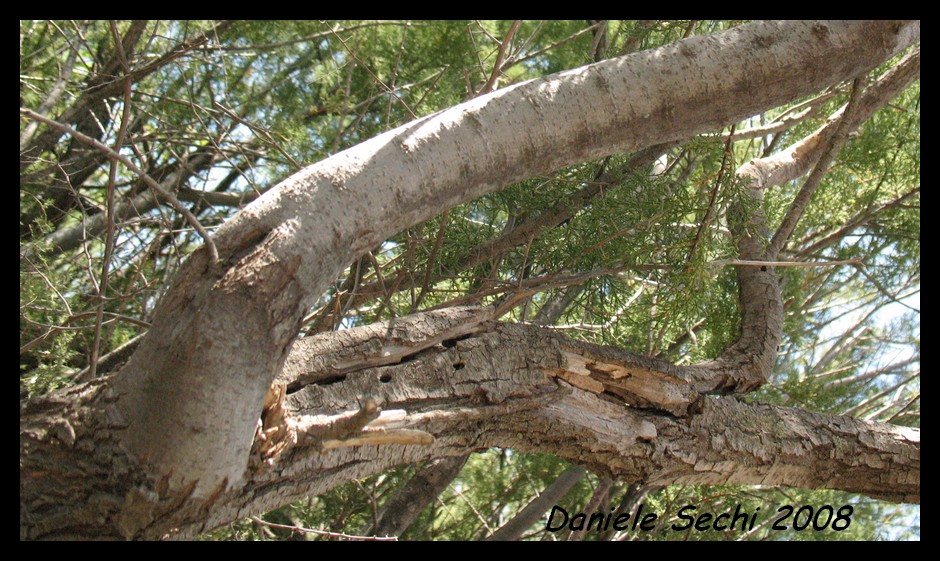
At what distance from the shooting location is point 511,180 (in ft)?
5.16

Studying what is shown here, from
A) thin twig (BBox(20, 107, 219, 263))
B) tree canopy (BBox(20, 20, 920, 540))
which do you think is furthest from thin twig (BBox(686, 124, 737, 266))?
thin twig (BBox(20, 107, 219, 263))

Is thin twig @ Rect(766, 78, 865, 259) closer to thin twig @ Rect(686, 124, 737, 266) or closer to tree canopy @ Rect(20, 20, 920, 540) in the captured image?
tree canopy @ Rect(20, 20, 920, 540)

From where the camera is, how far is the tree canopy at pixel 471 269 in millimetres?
1303

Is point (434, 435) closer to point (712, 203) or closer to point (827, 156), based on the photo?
point (712, 203)

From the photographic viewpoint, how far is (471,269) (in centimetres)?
227

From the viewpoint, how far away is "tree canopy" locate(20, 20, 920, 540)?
4.27ft

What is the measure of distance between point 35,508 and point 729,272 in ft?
6.55

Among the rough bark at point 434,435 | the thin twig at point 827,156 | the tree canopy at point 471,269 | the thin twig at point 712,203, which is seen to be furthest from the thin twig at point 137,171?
the thin twig at point 827,156

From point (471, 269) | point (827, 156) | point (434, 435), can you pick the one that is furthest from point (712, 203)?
point (434, 435)

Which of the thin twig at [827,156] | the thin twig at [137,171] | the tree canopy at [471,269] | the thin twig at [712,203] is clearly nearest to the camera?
the thin twig at [137,171]

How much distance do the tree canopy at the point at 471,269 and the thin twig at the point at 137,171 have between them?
0.04 ft

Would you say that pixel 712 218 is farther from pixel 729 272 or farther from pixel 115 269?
pixel 115 269

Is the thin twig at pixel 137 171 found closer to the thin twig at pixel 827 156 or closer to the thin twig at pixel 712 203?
the thin twig at pixel 712 203

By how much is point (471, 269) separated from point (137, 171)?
1195mm
